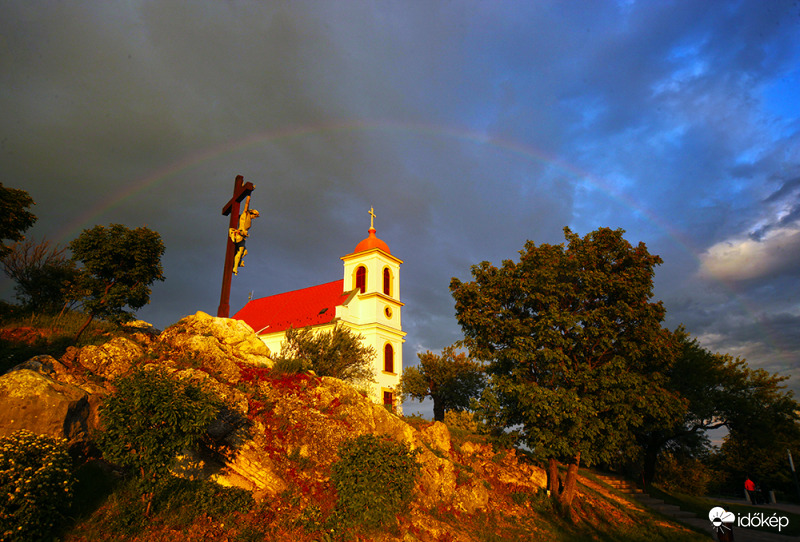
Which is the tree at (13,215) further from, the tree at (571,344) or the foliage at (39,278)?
the tree at (571,344)

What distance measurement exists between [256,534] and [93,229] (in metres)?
12.5

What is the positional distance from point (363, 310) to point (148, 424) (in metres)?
29.6

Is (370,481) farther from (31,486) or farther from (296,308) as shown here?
(296,308)

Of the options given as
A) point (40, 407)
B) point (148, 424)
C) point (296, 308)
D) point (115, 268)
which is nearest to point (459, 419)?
point (296, 308)

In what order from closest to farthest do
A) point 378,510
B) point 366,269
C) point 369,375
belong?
point 378,510 < point 369,375 < point 366,269

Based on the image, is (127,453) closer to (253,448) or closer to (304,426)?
(253,448)

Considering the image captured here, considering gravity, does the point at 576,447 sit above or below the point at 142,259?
below

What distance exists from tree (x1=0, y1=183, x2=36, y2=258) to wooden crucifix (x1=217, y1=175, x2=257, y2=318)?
6807 millimetres

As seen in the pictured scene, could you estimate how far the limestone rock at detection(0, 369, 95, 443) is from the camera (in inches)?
317

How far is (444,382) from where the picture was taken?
112 feet

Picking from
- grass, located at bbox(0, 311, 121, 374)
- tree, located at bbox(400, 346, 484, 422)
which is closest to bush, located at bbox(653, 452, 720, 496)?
tree, located at bbox(400, 346, 484, 422)

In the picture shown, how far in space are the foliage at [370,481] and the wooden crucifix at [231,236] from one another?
Result: 9194 millimetres

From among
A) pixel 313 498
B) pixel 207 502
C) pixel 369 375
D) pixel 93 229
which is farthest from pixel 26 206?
pixel 369 375

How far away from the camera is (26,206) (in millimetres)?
15969
